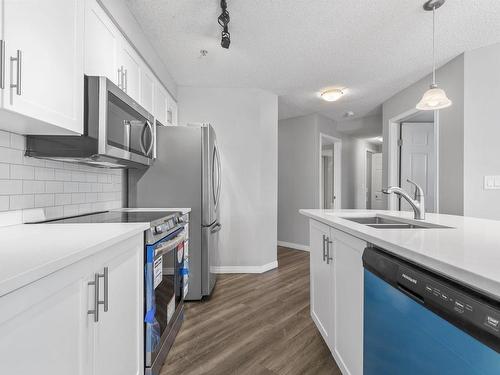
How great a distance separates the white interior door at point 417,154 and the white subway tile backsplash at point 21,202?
4183 millimetres

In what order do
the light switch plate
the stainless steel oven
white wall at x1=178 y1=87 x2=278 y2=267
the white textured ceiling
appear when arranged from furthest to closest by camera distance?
1. white wall at x1=178 y1=87 x2=278 y2=267
2. the light switch plate
3. the white textured ceiling
4. the stainless steel oven

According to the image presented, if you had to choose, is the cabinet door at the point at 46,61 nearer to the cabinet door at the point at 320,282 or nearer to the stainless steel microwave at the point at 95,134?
the stainless steel microwave at the point at 95,134

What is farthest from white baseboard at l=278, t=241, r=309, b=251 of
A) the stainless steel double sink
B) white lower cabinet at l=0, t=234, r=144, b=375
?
white lower cabinet at l=0, t=234, r=144, b=375

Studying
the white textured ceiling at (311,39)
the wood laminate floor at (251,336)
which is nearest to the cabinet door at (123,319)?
the wood laminate floor at (251,336)

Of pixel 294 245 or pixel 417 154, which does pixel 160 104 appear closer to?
pixel 294 245

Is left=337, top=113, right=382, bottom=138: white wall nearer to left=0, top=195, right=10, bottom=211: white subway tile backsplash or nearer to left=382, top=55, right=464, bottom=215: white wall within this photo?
left=382, top=55, right=464, bottom=215: white wall

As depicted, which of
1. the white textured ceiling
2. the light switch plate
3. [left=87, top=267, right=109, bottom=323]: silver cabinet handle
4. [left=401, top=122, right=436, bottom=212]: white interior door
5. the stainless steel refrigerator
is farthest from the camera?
[left=401, top=122, right=436, bottom=212]: white interior door

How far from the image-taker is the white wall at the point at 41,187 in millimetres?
1272

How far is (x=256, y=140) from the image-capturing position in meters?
3.49

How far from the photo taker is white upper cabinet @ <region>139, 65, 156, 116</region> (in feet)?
7.40

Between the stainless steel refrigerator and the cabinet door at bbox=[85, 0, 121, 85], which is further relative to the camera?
the stainless steel refrigerator

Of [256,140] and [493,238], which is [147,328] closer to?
[493,238]

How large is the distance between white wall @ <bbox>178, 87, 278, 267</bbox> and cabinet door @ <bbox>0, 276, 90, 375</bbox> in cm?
263

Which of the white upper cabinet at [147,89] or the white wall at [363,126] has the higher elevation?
the white wall at [363,126]
